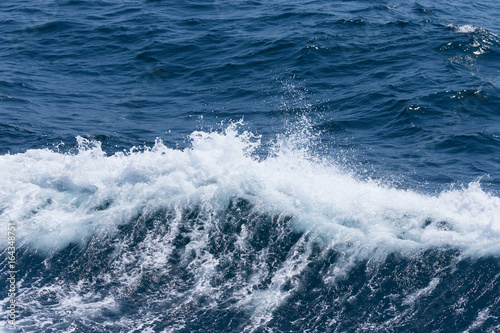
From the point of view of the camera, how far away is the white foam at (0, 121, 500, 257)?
8.49 meters

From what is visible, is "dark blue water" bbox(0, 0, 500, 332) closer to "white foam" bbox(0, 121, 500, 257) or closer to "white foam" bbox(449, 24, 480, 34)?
"white foam" bbox(0, 121, 500, 257)

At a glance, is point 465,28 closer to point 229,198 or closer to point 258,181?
point 258,181

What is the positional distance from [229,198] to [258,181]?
2.13 ft

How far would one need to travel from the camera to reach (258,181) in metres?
9.61

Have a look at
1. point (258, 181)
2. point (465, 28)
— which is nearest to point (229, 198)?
point (258, 181)

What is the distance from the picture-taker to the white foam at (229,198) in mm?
8492

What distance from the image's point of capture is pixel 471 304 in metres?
7.22

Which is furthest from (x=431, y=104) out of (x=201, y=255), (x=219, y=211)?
(x=201, y=255)

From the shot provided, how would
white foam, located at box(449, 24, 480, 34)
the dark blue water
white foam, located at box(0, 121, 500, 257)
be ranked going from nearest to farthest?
1. the dark blue water
2. white foam, located at box(0, 121, 500, 257)
3. white foam, located at box(449, 24, 480, 34)

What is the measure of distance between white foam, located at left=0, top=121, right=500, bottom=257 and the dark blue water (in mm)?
35

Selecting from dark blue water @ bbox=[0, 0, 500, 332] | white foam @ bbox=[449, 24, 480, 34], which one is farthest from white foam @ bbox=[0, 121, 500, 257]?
white foam @ bbox=[449, 24, 480, 34]

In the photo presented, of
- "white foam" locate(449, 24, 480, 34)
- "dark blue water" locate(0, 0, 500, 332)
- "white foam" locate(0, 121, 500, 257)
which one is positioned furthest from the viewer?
"white foam" locate(449, 24, 480, 34)

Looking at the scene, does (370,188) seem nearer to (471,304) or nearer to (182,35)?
(471,304)

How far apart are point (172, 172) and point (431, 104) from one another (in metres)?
7.51
